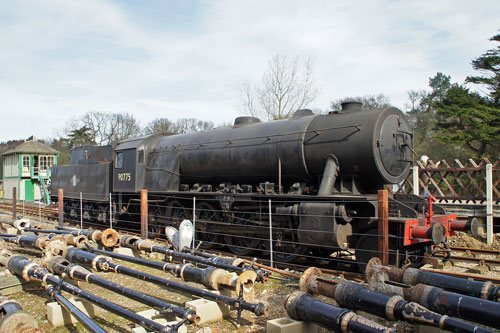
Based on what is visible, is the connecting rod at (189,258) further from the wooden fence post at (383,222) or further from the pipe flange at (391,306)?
the wooden fence post at (383,222)

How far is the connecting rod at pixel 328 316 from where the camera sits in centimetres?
322

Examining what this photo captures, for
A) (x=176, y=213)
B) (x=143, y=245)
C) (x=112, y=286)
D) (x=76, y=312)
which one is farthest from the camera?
(x=176, y=213)

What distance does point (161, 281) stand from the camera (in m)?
4.66

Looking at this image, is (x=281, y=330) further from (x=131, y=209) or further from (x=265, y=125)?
(x=131, y=209)

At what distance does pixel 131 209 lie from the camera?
46.8 ft

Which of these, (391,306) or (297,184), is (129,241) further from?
(391,306)

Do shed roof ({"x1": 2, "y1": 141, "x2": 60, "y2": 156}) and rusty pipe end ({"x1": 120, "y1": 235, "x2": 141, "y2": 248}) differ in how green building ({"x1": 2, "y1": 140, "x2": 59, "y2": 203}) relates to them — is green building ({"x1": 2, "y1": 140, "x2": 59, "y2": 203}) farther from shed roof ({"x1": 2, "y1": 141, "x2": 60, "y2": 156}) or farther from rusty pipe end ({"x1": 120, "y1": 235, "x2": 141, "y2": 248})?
rusty pipe end ({"x1": 120, "y1": 235, "x2": 141, "y2": 248})

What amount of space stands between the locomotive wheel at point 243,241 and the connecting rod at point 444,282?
4698 mm

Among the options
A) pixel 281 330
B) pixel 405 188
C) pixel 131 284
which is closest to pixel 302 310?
pixel 281 330

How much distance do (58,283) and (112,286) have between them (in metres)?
0.97

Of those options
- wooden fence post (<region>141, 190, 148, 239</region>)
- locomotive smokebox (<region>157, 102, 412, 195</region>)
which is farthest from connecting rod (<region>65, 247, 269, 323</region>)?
wooden fence post (<region>141, 190, 148, 239</region>)

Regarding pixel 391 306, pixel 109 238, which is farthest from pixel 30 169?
pixel 391 306

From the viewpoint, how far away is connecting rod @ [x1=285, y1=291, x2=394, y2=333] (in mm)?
3219

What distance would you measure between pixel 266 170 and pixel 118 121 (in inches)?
2295
